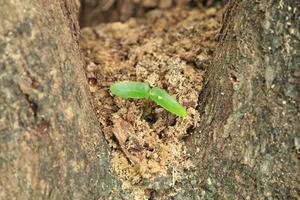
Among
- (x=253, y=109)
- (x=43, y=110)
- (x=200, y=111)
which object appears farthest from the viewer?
(x=200, y=111)

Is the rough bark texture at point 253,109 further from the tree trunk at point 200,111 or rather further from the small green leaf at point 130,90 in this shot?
the small green leaf at point 130,90

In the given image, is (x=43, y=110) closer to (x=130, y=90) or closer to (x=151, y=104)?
(x=130, y=90)

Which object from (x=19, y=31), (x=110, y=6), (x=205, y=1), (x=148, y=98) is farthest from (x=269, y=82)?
(x=110, y=6)

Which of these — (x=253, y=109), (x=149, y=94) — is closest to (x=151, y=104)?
(x=149, y=94)

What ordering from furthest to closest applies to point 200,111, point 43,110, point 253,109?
1. point 200,111
2. point 253,109
3. point 43,110

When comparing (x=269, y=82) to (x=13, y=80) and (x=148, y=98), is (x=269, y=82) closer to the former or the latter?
(x=148, y=98)

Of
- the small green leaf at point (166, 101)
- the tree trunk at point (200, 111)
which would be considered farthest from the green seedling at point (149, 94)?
the tree trunk at point (200, 111)

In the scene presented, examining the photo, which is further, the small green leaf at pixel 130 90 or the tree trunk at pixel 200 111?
the small green leaf at pixel 130 90
